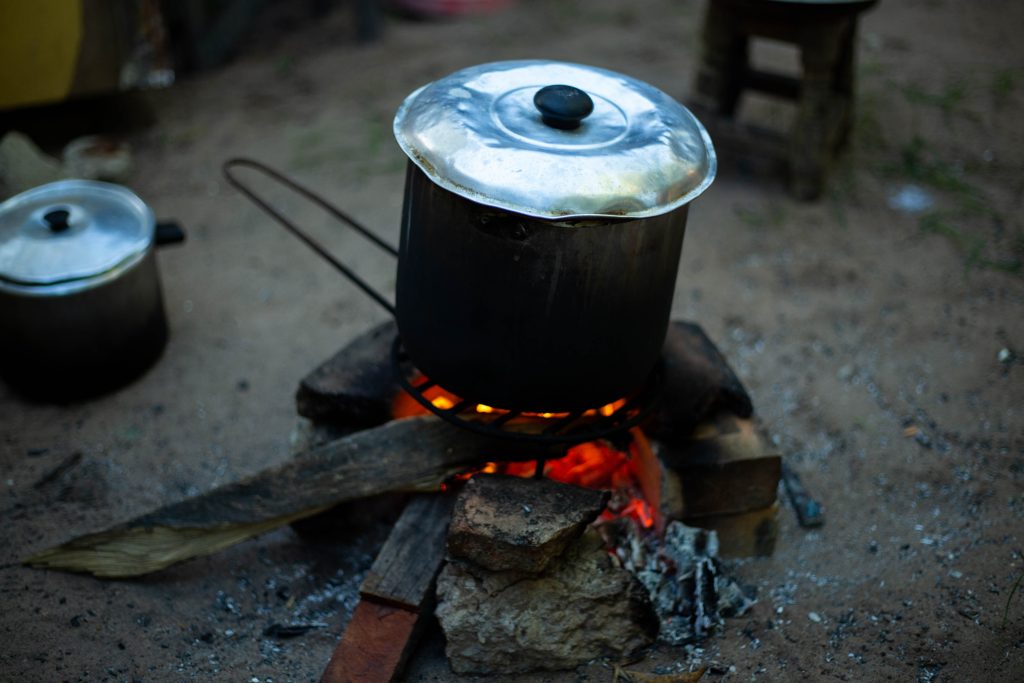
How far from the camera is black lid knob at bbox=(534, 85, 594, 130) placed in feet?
6.00

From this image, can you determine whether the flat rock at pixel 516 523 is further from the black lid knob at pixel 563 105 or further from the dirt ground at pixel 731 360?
the black lid knob at pixel 563 105

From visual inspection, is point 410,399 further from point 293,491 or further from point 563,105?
point 563,105

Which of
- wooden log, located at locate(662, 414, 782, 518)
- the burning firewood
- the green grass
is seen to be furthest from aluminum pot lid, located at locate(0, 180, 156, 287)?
the green grass

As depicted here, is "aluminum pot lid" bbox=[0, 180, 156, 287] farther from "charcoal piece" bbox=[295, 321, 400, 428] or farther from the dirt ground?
"charcoal piece" bbox=[295, 321, 400, 428]

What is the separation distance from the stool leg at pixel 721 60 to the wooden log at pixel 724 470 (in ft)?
7.35

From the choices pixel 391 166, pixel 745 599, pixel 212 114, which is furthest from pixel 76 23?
pixel 745 599

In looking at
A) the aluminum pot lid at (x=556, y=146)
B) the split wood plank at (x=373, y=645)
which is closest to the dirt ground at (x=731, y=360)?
the split wood plank at (x=373, y=645)

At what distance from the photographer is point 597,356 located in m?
1.97

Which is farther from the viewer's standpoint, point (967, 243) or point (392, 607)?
point (967, 243)

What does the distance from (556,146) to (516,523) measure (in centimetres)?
88

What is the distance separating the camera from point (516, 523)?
2.03 m

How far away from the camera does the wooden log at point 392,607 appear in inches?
80.7

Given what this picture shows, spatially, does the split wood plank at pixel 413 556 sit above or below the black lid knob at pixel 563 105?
below

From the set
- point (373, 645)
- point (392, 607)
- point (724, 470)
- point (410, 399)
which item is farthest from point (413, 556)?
point (724, 470)
